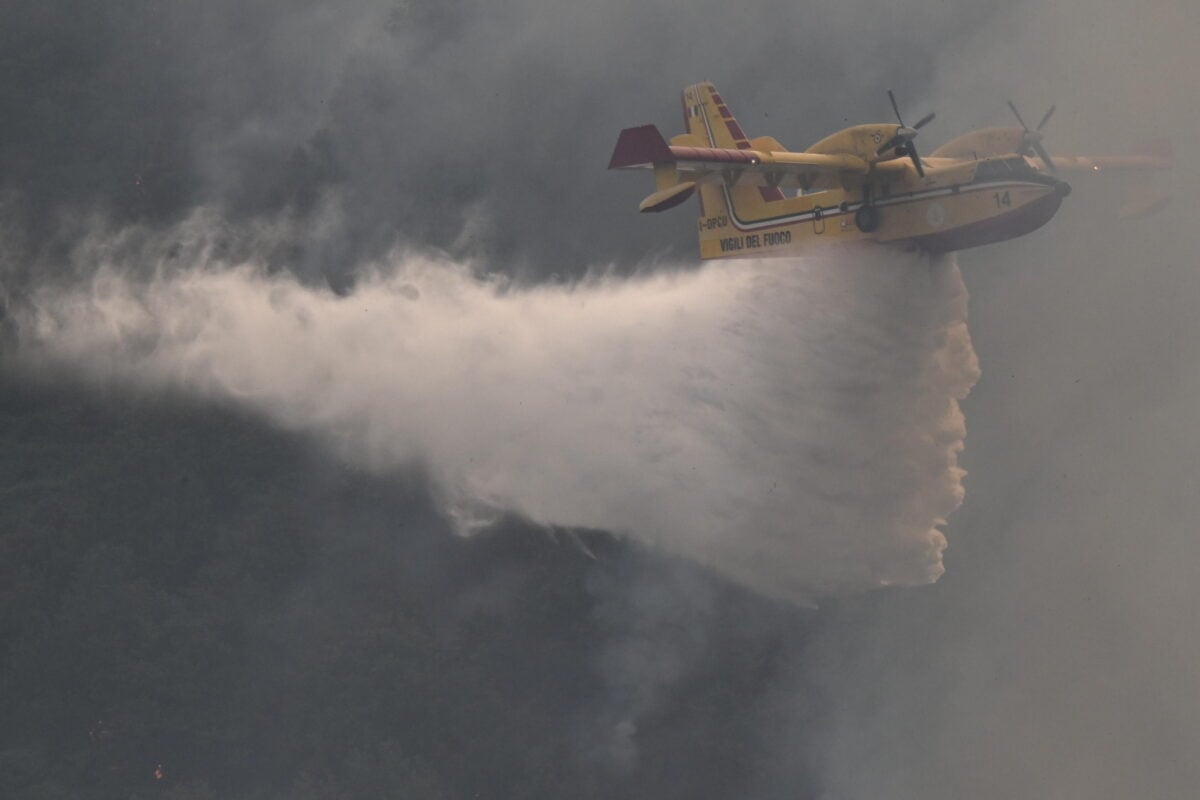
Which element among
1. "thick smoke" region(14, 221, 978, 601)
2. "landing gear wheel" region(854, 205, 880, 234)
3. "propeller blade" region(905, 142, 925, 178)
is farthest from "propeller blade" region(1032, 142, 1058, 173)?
"landing gear wheel" region(854, 205, 880, 234)

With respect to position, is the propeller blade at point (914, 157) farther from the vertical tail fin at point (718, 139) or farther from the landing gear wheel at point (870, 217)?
the vertical tail fin at point (718, 139)

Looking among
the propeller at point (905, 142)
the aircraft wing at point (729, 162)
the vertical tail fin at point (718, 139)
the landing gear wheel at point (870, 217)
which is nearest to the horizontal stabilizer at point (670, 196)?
the aircraft wing at point (729, 162)

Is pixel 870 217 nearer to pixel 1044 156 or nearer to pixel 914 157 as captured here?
pixel 914 157

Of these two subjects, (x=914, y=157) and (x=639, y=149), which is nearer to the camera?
(x=639, y=149)

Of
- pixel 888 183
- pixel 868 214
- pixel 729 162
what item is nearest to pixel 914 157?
pixel 888 183

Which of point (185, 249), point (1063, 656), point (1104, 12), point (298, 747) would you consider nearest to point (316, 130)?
point (185, 249)

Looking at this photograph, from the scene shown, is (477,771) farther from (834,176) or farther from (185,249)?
(834,176)
